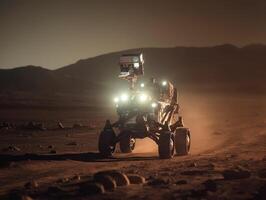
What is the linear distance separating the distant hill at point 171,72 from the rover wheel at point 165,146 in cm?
8146

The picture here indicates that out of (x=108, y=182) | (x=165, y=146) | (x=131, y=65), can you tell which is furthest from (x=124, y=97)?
(x=108, y=182)

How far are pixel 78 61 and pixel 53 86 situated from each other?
168 feet

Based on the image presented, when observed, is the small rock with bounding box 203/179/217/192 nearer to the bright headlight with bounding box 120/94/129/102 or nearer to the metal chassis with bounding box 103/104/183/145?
the metal chassis with bounding box 103/104/183/145

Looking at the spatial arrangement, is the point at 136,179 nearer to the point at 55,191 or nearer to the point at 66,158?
the point at 55,191

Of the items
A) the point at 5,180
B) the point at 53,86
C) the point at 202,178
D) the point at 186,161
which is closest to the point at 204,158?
the point at 186,161

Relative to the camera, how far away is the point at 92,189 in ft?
42.3

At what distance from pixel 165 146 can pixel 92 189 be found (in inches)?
323

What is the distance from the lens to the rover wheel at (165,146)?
2086 cm

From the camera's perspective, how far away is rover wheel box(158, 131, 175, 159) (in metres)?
20.9

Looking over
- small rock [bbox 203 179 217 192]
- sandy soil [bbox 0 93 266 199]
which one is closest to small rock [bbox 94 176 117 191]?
sandy soil [bbox 0 93 266 199]

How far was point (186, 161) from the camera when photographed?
19.5m

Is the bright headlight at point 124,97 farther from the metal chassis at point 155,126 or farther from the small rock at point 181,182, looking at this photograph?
the small rock at point 181,182

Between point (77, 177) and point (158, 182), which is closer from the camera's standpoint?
point (158, 182)

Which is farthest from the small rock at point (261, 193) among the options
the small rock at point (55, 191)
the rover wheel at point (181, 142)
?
the rover wheel at point (181, 142)
